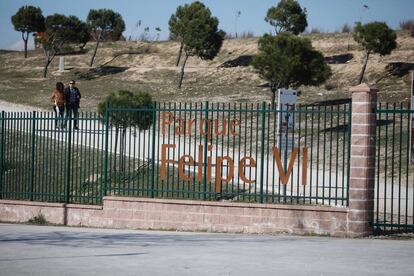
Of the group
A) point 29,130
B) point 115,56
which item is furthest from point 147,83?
point 29,130

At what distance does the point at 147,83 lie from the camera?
50.9 meters

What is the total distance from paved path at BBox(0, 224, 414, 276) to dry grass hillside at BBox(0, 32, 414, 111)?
938 inches

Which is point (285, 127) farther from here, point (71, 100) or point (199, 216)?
point (71, 100)

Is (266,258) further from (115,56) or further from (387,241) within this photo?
(115,56)

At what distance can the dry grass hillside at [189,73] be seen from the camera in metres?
42.2

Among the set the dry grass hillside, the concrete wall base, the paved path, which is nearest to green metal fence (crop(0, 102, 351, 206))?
the concrete wall base

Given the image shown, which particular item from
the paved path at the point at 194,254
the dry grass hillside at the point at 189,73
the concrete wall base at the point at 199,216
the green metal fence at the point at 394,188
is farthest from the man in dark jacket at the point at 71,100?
the dry grass hillside at the point at 189,73

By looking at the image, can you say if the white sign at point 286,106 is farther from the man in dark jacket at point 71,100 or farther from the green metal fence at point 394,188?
the man in dark jacket at point 71,100

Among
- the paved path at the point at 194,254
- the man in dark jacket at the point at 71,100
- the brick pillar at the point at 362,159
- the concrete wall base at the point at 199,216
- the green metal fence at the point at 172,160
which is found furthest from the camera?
the man in dark jacket at the point at 71,100

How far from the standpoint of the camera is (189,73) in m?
52.5

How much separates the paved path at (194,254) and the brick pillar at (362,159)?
47cm

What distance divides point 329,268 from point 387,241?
3.62m

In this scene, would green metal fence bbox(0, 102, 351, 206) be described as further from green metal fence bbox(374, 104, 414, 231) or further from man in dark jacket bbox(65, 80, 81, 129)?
man in dark jacket bbox(65, 80, 81, 129)

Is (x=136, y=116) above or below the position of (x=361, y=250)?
A: above
